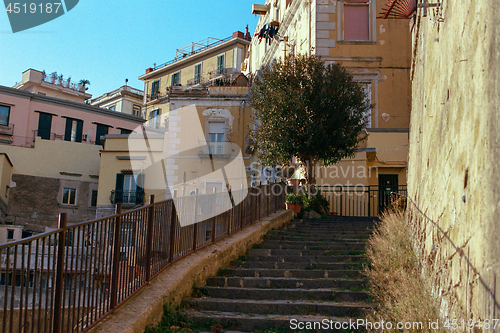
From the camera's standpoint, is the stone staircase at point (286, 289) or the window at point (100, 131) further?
the window at point (100, 131)

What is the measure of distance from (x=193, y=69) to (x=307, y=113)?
2884 centimetres

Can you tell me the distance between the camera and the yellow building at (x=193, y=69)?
133 feet

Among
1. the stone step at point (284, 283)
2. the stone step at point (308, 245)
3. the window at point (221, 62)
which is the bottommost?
the stone step at point (284, 283)

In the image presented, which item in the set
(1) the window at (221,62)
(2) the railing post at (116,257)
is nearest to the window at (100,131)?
(1) the window at (221,62)

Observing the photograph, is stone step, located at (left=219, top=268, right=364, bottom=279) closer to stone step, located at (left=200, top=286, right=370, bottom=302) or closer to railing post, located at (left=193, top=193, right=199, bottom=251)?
railing post, located at (left=193, top=193, right=199, bottom=251)

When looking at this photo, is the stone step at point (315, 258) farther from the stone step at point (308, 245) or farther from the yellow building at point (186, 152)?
the yellow building at point (186, 152)

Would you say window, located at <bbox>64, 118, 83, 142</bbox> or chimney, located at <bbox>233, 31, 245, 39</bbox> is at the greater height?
chimney, located at <bbox>233, 31, 245, 39</bbox>

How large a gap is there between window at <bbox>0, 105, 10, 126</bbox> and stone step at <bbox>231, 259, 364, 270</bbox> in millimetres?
29545

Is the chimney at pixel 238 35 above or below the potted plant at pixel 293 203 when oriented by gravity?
above

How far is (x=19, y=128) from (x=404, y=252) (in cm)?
3246

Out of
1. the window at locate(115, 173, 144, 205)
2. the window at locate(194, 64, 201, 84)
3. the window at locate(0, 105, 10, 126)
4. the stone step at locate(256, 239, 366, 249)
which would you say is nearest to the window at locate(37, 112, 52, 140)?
the window at locate(0, 105, 10, 126)

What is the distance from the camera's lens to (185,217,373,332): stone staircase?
18.8 ft

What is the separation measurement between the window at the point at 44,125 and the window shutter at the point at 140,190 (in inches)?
369

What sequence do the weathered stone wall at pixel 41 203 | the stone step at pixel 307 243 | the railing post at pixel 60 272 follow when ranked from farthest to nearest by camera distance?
the weathered stone wall at pixel 41 203 < the stone step at pixel 307 243 < the railing post at pixel 60 272
